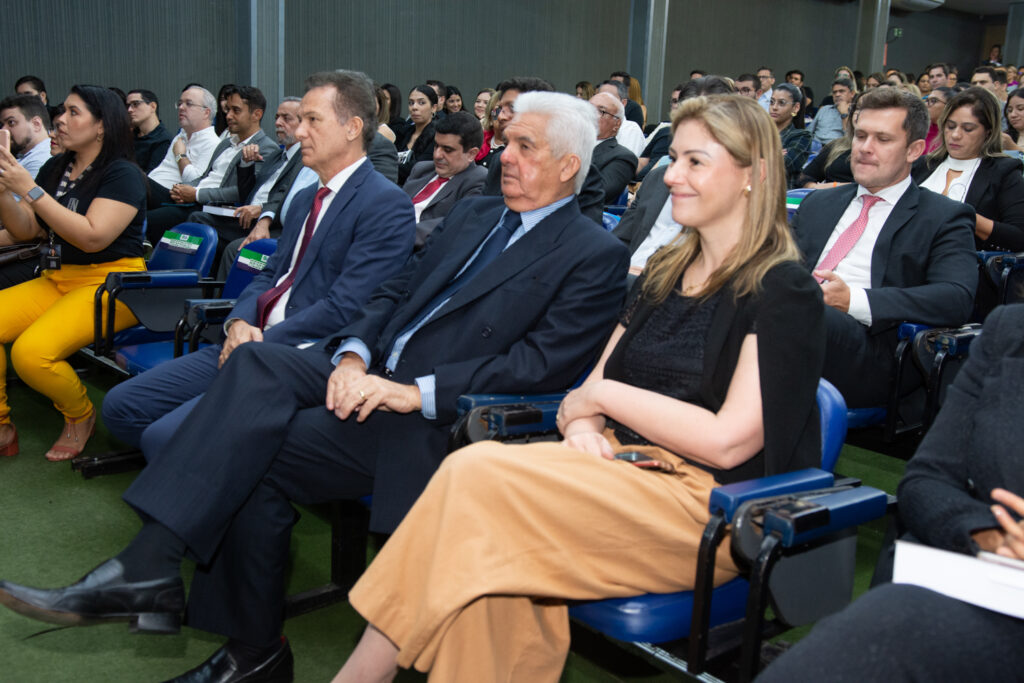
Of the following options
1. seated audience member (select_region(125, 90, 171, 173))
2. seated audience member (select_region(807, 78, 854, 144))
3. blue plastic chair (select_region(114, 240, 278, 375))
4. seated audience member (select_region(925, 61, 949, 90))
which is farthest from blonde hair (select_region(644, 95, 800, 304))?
seated audience member (select_region(925, 61, 949, 90))

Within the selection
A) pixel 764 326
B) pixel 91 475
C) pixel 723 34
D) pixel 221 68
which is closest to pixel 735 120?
pixel 764 326

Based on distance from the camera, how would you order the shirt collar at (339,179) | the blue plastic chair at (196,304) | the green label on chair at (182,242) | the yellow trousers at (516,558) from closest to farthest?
the yellow trousers at (516,558), the shirt collar at (339,179), the blue plastic chair at (196,304), the green label on chair at (182,242)

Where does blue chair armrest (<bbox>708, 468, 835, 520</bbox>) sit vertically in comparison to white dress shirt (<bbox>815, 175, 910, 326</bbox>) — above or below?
below

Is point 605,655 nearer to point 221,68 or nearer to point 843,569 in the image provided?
point 843,569

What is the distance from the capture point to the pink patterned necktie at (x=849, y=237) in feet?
8.74

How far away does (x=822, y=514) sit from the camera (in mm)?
1287

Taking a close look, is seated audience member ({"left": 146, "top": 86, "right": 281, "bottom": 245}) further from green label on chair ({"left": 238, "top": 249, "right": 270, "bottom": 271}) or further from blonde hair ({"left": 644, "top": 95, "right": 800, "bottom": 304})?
blonde hair ({"left": 644, "top": 95, "right": 800, "bottom": 304})

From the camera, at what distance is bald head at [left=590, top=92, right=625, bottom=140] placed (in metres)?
4.62

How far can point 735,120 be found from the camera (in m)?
1.64

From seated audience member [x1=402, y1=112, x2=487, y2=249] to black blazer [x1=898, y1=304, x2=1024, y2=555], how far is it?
2619 mm

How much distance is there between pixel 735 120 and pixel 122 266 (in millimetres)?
2543

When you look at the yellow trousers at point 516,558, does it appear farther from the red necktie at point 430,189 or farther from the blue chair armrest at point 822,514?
the red necktie at point 430,189

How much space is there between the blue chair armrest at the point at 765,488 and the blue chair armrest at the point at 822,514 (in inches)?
2.0

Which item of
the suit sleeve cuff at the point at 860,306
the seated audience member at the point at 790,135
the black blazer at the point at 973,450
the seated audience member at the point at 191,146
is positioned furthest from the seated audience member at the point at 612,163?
the black blazer at the point at 973,450
